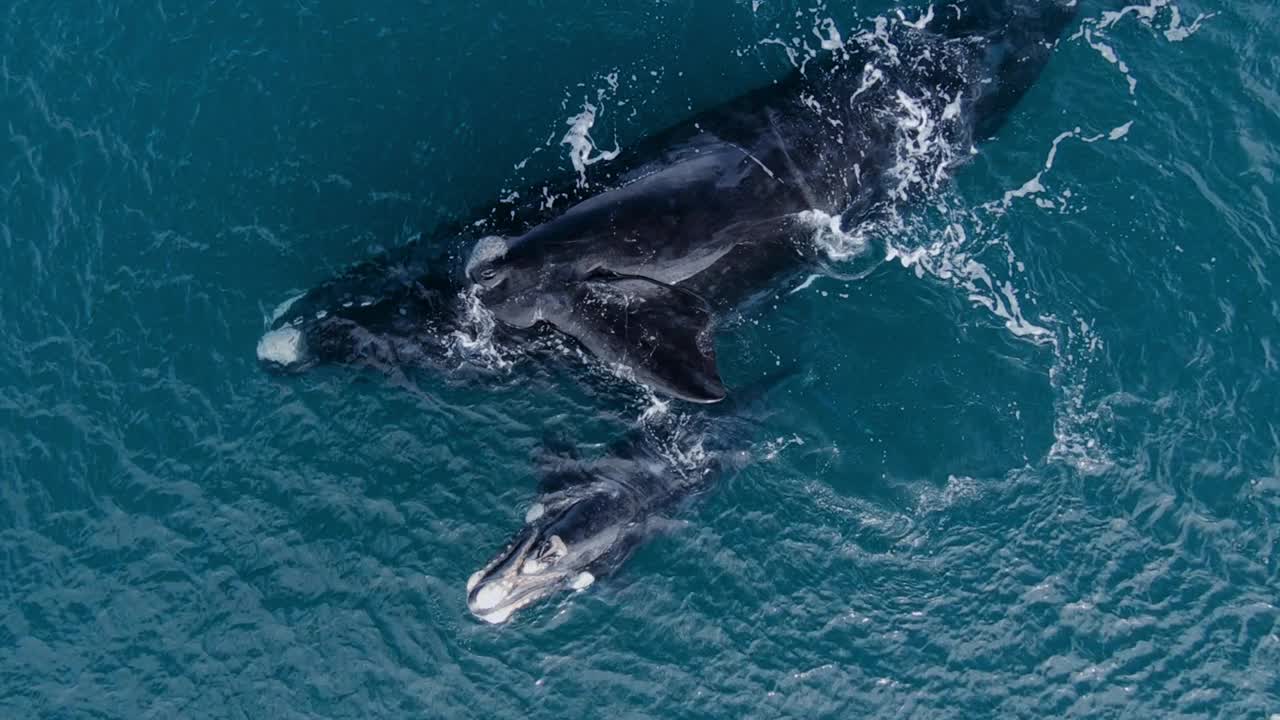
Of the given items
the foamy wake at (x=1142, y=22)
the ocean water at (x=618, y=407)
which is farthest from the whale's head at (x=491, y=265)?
the foamy wake at (x=1142, y=22)

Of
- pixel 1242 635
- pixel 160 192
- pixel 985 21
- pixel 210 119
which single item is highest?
pixel 985 21

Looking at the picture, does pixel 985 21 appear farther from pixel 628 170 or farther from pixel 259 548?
pixel 259 548

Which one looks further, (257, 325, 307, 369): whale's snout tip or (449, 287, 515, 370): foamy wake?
(257, 325, 307, 369): whale's snout tip

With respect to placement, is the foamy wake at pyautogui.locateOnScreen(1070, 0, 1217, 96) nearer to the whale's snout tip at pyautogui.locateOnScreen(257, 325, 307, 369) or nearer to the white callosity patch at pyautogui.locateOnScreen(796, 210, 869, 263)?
the white callosity patch at pyautogui.locateOnScreen(796, 210, 869, 263)

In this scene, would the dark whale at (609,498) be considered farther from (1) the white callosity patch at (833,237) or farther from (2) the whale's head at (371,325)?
(2) the whale's head at (371,325)

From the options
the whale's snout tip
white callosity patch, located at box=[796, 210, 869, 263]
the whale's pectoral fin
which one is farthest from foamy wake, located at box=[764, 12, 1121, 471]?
the whale's snout tip

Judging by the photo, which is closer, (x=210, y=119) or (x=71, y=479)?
(x=71, y=479)

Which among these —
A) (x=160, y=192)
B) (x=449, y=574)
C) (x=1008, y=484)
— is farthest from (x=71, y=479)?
(x=1008, y=484)
